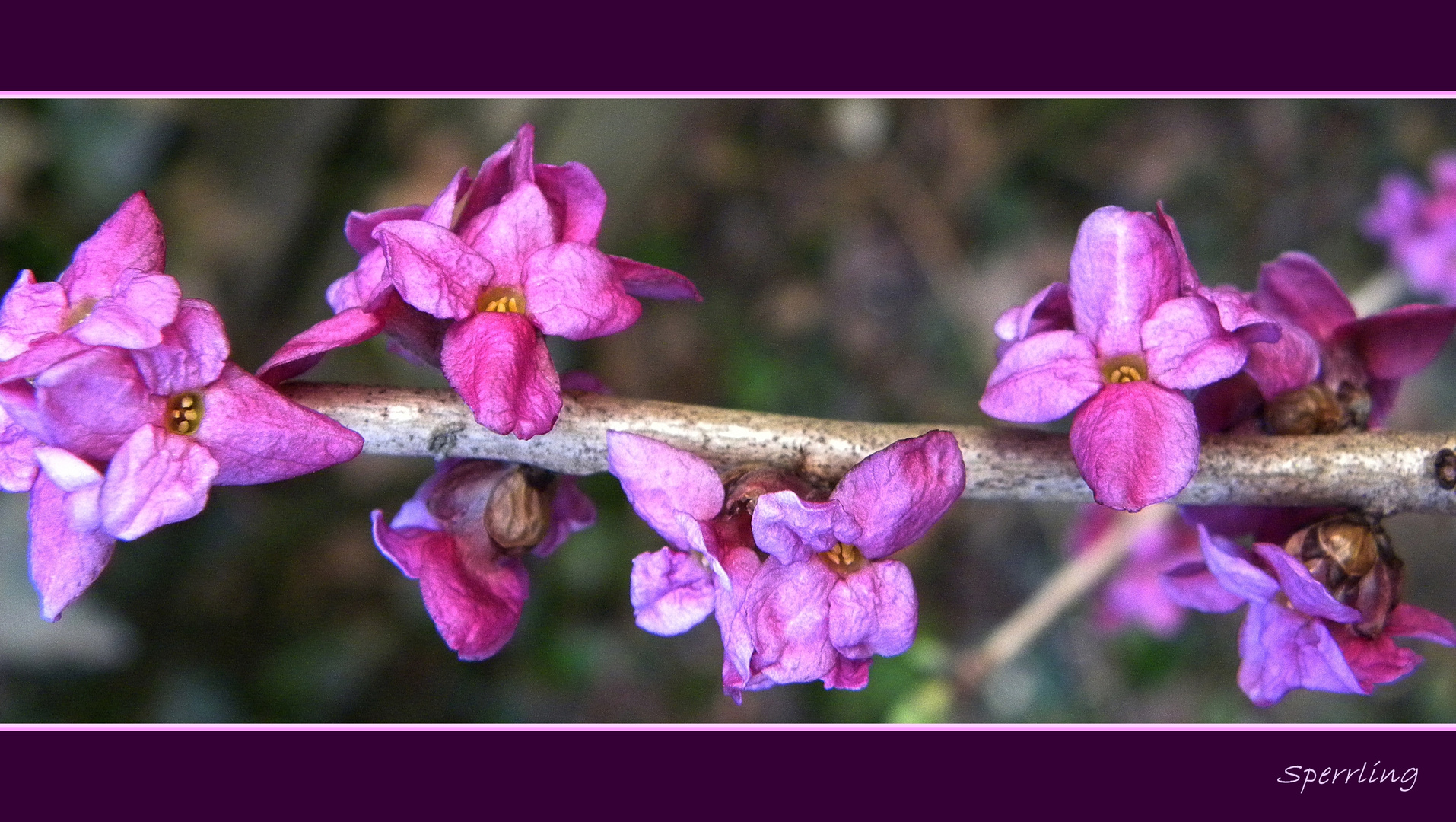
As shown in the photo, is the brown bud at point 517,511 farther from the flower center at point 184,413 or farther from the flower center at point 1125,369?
the flower center at point 1125,369

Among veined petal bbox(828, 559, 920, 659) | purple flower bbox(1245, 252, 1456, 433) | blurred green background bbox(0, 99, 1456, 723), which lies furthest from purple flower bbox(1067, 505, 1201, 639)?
veined petal bbox(828, 559, 920, 659)

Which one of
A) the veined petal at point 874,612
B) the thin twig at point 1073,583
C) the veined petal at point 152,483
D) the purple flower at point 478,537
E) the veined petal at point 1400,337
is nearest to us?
the veined petal at point 152,483

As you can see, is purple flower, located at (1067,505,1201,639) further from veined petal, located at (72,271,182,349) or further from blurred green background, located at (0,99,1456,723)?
veined petal, located at (72,271,182,349)

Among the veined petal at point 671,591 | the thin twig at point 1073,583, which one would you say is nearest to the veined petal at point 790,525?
the veined petal at point 671,591

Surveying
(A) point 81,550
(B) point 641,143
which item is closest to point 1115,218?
(A) point 81,550

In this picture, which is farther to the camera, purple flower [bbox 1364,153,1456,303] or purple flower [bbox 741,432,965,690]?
purple flower [bbox 1364,153,1456,303]

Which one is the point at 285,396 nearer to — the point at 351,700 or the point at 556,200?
the point at 556,200

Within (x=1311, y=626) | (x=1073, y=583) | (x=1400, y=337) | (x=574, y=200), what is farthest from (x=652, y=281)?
(x=1073, y=583)

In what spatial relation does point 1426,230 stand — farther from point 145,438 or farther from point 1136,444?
point 145,438
